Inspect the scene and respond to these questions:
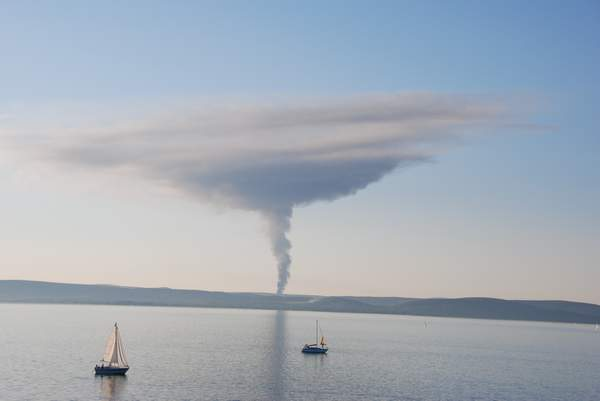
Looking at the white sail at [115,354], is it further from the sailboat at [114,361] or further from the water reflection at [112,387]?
the water reflection at [112,387]

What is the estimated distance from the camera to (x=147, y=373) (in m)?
149

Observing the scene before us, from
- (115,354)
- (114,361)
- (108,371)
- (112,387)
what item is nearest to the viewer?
(112,387)

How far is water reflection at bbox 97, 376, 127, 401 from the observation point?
389ft

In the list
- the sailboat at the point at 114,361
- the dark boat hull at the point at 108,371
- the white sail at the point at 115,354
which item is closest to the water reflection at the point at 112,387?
the dark boat hull at the point at 108,371

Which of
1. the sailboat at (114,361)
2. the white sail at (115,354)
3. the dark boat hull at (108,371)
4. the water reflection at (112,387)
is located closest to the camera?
the water reflection at (112,387)

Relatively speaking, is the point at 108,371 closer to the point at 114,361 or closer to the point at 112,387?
the point at 114,361

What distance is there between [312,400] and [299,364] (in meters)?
58.8

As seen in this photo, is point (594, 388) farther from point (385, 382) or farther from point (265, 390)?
point (265, 390)

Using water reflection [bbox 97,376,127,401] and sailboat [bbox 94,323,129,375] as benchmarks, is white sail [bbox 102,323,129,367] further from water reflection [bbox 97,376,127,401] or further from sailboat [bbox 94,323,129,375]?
water reflection [bbox 97,376,127,401]

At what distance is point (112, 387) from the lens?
419 ft

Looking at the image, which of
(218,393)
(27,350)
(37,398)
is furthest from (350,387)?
(27,350)

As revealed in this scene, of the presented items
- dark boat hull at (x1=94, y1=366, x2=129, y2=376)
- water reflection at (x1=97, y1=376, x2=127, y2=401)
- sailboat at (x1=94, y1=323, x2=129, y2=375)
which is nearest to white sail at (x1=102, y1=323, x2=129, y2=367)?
sailboat at (x1=94, y1=323, x2=129, y2=375)

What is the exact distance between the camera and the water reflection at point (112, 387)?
389ft

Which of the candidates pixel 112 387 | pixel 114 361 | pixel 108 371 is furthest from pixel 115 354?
pixel 112 387
